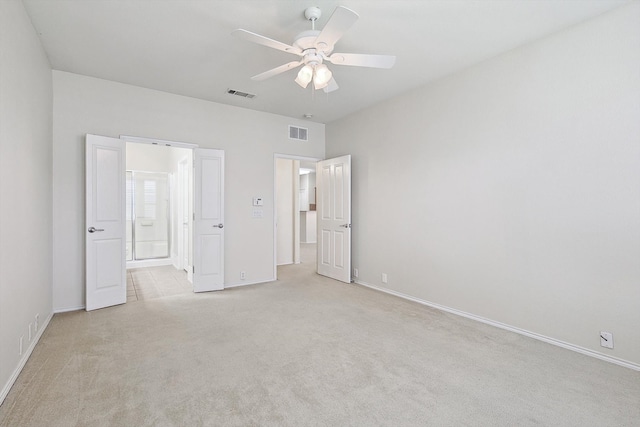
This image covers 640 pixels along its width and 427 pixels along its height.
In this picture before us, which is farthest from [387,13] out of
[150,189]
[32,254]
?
[150,189]

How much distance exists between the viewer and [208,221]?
463 cm

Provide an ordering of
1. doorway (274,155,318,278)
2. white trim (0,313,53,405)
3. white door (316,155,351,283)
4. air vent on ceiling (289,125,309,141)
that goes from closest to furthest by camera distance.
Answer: white trim (0,313,53,405), white door (316,155,351,283), air vent on ceiling (289,125,309,141), doorway (274,155,318,278)

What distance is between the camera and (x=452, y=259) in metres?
3.71

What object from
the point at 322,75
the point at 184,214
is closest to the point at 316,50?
the point at 322,75

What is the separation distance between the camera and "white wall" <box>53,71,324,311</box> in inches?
145

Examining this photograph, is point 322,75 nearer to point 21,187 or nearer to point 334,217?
point 21,187

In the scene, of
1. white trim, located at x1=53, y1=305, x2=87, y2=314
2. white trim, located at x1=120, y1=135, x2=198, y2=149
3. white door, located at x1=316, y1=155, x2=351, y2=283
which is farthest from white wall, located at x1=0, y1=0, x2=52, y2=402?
white door, located at x1=316, y1=155, x2=351, y2=283

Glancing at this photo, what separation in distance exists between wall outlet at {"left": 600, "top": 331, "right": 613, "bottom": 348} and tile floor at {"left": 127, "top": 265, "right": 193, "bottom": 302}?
477cm

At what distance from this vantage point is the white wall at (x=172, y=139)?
3.69 m

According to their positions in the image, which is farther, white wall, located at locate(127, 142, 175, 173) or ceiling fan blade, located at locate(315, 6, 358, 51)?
white wall, located at locate(127, 142, 175, 173)

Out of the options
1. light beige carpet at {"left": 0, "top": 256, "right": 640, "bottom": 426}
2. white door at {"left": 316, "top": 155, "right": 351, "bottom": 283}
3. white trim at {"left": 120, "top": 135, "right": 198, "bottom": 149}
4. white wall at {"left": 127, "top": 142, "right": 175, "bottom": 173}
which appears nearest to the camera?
light beige carpet at {"left": 0, "top": 256, "right": 640, "bottom": 426}

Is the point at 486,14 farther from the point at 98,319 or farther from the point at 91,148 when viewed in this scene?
the point at 98,319

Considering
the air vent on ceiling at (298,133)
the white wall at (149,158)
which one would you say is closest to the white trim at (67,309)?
the white wall at (149,158)

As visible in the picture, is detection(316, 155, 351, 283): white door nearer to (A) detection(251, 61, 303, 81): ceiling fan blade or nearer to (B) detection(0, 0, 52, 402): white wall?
(A) detection(251, 61, 303, 81): ceiling fan blade
